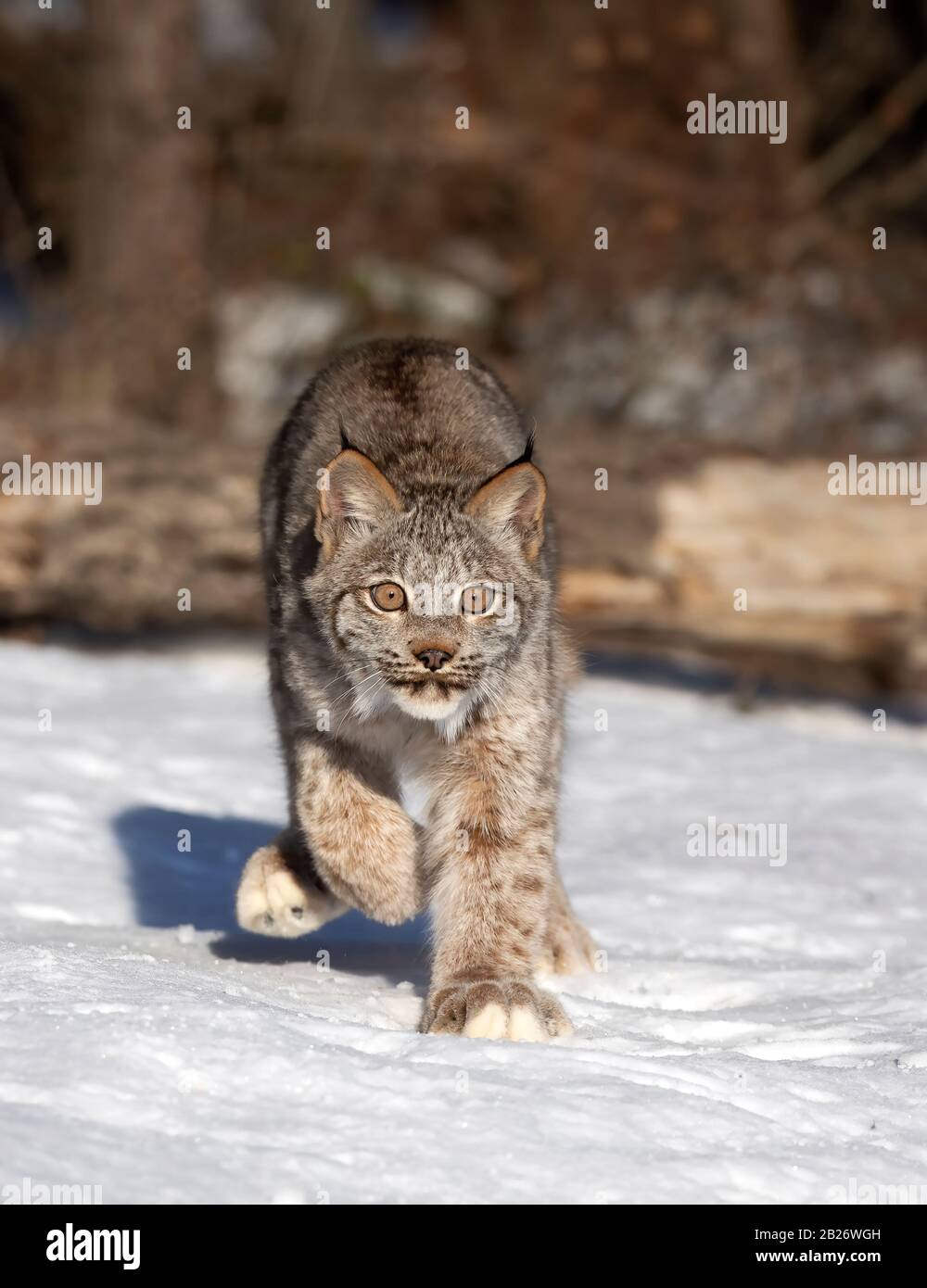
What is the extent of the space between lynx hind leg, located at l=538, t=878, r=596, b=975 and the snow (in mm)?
77

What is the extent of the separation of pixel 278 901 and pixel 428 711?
891mm

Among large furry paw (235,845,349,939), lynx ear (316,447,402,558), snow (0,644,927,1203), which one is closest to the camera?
snow (0,644,927,1203)

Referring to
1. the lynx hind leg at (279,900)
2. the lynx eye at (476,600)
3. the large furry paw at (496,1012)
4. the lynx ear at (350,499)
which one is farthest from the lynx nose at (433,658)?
the lynx hind leg at (279,900)

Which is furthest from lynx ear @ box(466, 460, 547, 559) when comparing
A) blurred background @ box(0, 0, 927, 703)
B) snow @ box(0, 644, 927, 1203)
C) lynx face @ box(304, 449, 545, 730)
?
blurred background @ box(0, 0, 927, 703)

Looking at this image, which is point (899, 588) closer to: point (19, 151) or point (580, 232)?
point (580, 232)

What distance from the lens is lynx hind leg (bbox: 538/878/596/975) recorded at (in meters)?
4.90

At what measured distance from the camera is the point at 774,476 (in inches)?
345

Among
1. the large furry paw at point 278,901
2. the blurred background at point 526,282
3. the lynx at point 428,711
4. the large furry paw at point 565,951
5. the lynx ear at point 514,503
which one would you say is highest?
the blurred background at point 526,282

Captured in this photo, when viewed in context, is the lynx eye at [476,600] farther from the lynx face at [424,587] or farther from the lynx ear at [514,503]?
the lynx ear at [514,503]

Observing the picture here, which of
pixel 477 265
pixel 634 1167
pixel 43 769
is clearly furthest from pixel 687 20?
pixel 634 1167

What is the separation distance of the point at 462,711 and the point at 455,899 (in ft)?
1.68

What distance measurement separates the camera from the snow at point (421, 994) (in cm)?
304

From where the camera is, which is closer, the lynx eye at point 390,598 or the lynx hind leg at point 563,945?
the lynx eye at point 390,598

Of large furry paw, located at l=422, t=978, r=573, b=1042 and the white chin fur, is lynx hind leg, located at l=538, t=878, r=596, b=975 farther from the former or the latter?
the white chin fur
